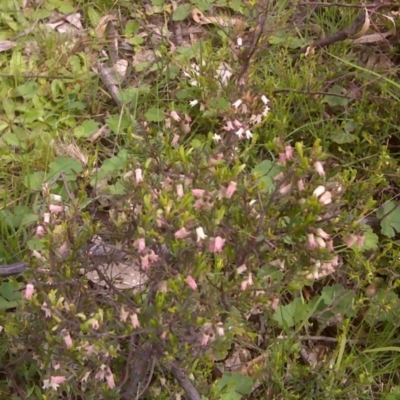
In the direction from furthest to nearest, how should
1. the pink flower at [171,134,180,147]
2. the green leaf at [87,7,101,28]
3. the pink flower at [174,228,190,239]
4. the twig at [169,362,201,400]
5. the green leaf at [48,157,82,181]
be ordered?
the green leaf at [87,7,101,28], the green leaf at [48,157,82,181], the pink flower at [171,134,180,147], the twig at [169,362,201,400], the pink flower at [174,228,190,239]

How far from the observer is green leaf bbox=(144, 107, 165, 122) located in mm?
2928

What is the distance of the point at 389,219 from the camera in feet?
8.93

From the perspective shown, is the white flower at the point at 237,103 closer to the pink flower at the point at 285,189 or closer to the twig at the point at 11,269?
the pink flower at the point at 285,189

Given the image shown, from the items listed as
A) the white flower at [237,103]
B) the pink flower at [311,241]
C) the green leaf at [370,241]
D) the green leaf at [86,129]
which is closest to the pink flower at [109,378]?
the pink flower at [311,241]

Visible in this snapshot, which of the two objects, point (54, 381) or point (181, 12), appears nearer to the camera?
point (54, 381)

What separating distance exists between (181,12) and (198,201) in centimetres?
189

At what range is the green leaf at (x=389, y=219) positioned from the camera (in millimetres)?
2689

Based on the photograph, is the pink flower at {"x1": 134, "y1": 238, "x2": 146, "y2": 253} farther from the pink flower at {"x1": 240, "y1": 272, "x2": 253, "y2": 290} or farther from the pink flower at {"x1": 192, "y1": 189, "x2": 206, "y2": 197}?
the pink flower at {"x1": 240, "y1": 272, "x2": 253, "y2": 290}

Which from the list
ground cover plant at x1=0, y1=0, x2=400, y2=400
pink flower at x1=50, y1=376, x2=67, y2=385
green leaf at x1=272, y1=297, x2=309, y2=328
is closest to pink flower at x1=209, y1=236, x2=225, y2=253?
ground cover plant at x1=0, y1=0, x2=400, y2=400

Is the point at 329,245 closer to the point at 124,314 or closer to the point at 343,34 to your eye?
the point at 124,314

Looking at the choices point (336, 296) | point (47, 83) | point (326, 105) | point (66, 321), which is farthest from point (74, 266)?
point (326, 105)

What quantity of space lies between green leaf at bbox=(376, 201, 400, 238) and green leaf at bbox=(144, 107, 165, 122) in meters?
1.01

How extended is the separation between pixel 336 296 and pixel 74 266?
1153mm

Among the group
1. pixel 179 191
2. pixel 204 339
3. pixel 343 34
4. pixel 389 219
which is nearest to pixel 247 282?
pixel 204 339
